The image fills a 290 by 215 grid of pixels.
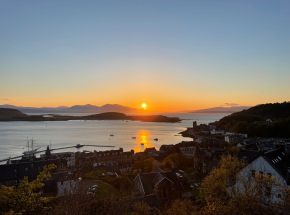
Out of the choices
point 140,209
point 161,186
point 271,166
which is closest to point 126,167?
point 161,186

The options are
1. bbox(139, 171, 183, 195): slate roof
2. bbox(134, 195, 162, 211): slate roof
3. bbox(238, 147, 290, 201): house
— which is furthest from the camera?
bbox(139, 171, 183, 195): slate roof

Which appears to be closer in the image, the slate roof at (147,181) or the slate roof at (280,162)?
the slate roof at (280,162)

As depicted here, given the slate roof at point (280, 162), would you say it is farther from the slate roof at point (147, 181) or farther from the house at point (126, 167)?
the house at point (126, 167)

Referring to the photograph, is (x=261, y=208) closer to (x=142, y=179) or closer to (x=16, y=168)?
(x=142, y=179)

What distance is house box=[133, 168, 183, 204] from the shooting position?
19.0 m

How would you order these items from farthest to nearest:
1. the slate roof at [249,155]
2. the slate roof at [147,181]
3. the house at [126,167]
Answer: the house at [126,167], the slate roof at [147,181], the slate roof at [249,155]

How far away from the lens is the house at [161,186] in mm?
18984

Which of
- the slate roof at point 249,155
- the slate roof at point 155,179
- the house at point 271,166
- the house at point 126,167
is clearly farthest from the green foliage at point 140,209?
the house at point 126,167

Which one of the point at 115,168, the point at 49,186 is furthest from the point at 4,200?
the point at 115,168

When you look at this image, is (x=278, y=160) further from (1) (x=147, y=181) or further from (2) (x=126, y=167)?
(2) (x=126, y=167)

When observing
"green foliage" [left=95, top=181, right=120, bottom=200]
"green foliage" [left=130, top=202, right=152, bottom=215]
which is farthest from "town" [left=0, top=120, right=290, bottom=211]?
"green foliage" [left=130, top=202, right=152, bottom=215]

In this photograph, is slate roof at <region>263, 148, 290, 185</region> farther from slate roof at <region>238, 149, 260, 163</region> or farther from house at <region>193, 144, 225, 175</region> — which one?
house at <region>193, 144, 225, 175</region>

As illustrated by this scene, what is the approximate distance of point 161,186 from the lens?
1903cm

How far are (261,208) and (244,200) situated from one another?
0.75 metres
